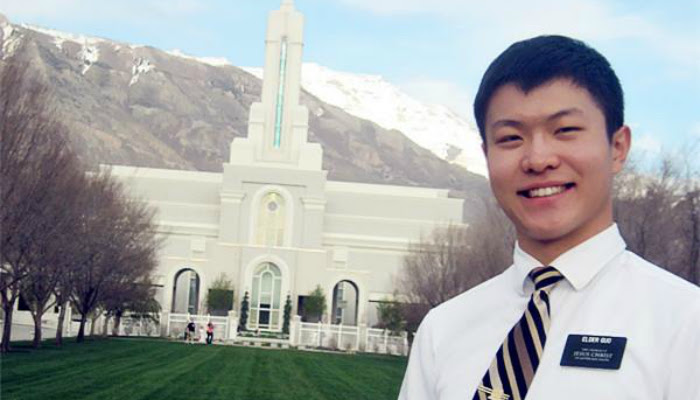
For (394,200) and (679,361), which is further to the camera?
(394,200)

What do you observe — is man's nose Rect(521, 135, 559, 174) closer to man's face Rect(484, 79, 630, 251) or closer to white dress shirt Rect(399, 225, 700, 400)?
man's face Rect(484, 79, 630, 251)

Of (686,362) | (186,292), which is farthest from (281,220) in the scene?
(686,362)

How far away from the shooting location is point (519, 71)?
96.7 inches

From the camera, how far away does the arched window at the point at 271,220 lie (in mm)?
73438

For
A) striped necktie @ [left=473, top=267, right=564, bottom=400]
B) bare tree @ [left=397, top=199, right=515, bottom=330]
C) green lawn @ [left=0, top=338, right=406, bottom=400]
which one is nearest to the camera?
striped necktie @ [left=473, top=267, right=564, bottom=400]

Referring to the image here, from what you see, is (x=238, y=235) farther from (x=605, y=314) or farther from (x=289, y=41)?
(x=605, y=314)

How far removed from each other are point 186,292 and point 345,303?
11.3 meters

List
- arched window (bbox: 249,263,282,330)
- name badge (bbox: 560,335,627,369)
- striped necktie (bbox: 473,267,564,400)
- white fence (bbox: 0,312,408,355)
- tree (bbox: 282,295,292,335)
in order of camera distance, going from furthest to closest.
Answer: arched window (bbox: 249,263,282,330)
tree (bbox: 282,295,292,335)
white fence (bbox: 0,312,408,355)
striped necktie (bbox: 473,267,564,400)
name badge (bbox: 560,335,627,369)

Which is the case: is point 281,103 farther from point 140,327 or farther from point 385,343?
point 385,343

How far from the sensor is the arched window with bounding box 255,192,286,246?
73.4 meters

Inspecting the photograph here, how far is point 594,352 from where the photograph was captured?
85.9 inches

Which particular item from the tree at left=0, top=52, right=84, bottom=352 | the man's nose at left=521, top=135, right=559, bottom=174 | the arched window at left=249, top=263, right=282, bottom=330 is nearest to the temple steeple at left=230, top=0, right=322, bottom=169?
the arched window at left=249, top=263, right=282, bottom=330

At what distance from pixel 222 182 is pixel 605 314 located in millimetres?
73040

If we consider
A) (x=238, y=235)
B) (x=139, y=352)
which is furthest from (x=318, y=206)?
(x=139, y=352)
